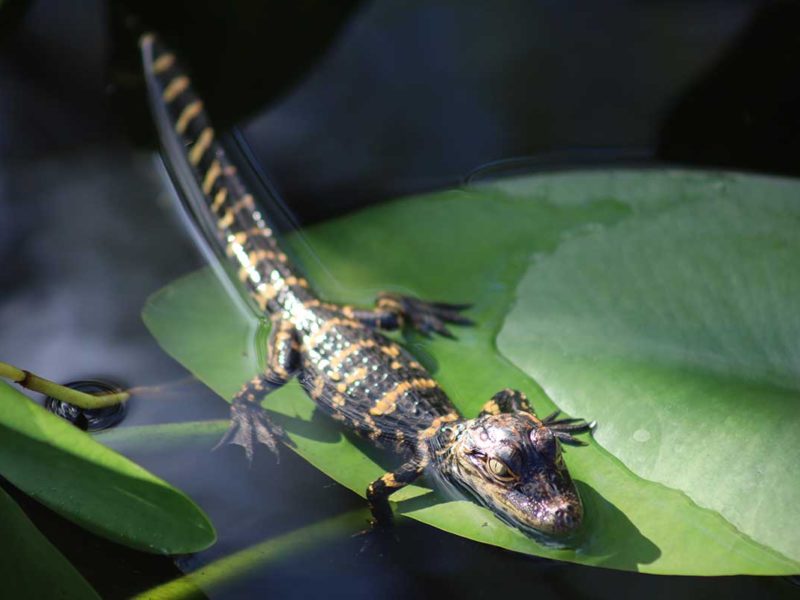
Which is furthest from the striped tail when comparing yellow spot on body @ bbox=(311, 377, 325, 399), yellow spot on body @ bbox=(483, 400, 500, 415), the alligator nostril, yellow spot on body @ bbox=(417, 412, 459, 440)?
the alligator nostril

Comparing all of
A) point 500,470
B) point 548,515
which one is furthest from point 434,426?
point 548,515

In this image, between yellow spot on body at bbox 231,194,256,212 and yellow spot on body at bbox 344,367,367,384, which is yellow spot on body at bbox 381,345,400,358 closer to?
yellow spot on body at bbox 344,367,367,384

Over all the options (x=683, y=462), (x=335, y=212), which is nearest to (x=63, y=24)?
(x=335, y=212)

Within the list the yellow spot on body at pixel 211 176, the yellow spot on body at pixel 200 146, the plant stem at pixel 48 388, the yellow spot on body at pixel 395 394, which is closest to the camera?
the plant stem at pixel 48 388

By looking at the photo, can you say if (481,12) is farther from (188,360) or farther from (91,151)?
(188,360)

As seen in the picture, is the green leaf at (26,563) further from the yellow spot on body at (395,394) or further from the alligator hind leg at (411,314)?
the alligator hind leg at (411,314)

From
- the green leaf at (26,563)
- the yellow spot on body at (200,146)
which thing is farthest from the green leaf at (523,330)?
the green leaf at (26,563)
